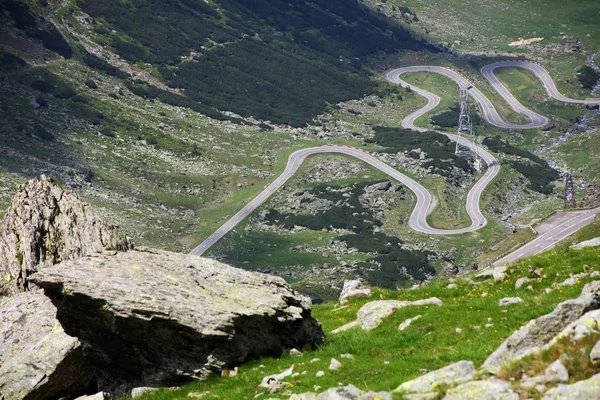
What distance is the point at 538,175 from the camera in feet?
556

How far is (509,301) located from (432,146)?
16748cm

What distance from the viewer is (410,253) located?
13000cm

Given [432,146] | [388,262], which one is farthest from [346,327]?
[432,146]

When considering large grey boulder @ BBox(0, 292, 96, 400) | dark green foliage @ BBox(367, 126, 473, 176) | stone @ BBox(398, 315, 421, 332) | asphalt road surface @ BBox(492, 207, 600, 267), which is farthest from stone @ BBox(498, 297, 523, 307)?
dark green foliage @ BBox(367, 126, 473, 176)

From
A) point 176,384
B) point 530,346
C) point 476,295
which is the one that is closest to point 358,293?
point 476,295

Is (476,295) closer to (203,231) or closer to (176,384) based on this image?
(176,384)

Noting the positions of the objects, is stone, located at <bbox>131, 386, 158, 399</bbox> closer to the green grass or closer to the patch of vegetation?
the green grass

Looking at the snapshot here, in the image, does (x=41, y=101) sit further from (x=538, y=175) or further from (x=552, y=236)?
(x=538, y=175)

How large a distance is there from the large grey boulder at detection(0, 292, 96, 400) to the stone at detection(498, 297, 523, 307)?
15.7 meters

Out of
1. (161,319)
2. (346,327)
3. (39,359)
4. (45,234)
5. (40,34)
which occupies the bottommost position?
(40,34)

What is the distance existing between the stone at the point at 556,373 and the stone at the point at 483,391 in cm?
82

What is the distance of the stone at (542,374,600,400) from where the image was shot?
12141 millimetres

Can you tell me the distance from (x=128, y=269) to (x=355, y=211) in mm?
130575

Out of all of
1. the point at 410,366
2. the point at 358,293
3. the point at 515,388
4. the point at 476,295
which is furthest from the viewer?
the point at 358,293
